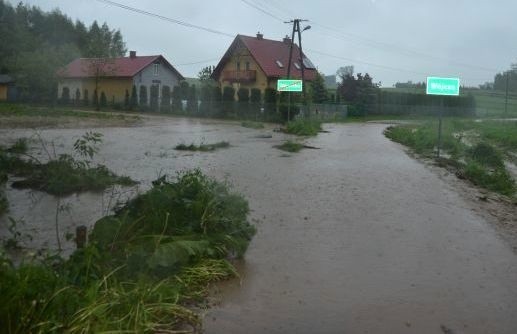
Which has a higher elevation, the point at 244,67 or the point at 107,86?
the point at 244,67

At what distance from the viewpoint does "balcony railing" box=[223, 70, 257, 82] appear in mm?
66750

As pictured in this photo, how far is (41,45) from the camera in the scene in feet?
116

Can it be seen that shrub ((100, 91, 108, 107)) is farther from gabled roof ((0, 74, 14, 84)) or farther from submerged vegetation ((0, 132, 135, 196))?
submerged vegetation ((0, 132, 135, 196))

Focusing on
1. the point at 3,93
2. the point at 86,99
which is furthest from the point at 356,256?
the point at 86,99

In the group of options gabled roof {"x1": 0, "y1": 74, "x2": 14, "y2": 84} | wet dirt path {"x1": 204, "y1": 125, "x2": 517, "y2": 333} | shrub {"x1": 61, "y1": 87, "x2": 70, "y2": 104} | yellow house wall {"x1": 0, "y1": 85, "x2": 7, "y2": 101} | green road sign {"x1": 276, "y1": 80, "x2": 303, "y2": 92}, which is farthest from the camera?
shrub {"x1": 61, "y1": 87, "x2": 70, "y2": 104}

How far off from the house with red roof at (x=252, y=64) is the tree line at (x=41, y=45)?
1266 centimetres

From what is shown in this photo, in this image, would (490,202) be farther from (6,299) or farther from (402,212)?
(6,299)

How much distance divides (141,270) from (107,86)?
63.2 m

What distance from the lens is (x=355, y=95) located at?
75.1 metres

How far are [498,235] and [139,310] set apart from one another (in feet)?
23.4

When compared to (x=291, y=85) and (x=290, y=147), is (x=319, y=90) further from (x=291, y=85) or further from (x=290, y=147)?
(x=290, y=147)

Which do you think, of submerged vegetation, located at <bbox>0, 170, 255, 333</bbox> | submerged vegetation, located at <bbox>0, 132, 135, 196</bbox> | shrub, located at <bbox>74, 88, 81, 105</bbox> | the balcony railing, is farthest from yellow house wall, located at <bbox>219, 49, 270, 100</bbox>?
submerged vegetation, located at <bbox>0, 170, 255, 333</bbox>

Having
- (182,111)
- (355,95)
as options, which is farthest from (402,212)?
(355,95)

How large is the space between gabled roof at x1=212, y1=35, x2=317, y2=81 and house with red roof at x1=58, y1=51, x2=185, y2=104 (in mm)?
6312
